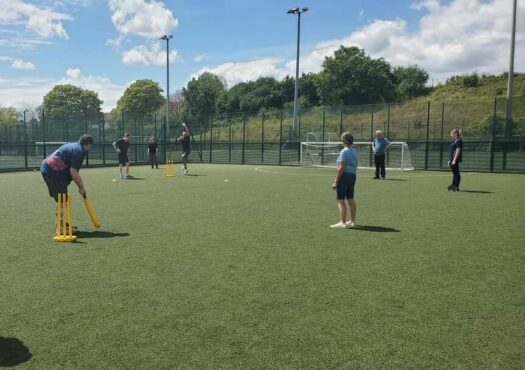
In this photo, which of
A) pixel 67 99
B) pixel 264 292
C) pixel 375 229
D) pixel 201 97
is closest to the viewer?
pixel 264 292

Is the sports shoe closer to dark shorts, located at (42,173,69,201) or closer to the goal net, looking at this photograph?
dark shorts, located at (42,173,69,201)

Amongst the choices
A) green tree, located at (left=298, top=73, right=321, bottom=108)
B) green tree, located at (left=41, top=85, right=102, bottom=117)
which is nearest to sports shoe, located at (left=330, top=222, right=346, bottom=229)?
green tree, located at (left=298, top=73, right=321, bottom=108)

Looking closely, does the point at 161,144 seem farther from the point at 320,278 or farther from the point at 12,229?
the point at 320,278

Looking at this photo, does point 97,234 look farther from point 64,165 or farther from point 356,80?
point 356,80

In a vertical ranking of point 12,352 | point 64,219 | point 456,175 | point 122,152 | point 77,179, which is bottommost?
point 12,352

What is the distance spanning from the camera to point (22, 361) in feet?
10.9

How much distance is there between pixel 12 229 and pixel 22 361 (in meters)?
5.50

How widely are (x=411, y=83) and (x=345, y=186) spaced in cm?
5812

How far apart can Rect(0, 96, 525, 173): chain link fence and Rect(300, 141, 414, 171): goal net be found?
0.98 meters

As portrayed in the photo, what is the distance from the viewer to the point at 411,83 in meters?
62.0

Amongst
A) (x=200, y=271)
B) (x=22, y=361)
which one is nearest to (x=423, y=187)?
(x=200, y=271)

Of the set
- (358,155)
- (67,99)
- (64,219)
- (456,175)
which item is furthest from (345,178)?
(67,99)

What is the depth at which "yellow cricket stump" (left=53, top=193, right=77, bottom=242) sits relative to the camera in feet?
23.6

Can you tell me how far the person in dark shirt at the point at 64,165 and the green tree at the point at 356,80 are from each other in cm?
5738
